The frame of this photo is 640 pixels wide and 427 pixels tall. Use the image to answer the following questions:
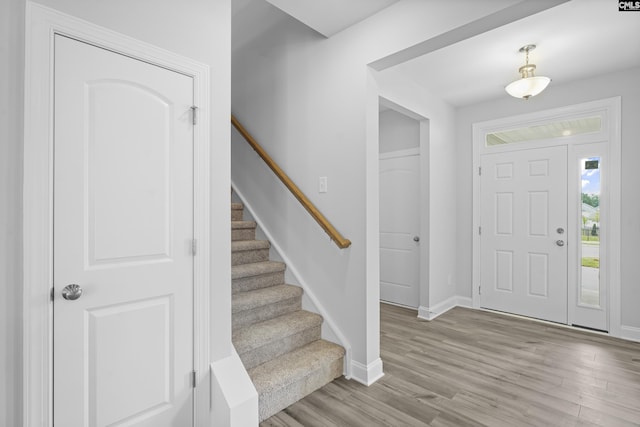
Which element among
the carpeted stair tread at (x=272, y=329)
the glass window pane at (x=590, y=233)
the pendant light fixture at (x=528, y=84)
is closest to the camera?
the carpeted stair tread at (x=272, y=329)

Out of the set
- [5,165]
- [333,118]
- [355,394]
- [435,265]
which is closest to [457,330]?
[435,265]

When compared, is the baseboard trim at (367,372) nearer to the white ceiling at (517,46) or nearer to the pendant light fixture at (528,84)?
the white ceiling at (517,46)

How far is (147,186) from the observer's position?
5.14 ft

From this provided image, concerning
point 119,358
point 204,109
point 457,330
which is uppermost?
point 204,109

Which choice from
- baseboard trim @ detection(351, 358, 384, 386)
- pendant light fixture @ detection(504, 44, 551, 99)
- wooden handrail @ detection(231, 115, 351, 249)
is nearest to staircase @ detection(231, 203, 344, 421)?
baseboard trim @ detection(351, 358, 384, 386)

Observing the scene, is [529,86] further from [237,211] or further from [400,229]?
[237,211]

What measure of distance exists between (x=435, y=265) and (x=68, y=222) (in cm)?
354

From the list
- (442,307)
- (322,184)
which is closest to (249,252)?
(322,184)

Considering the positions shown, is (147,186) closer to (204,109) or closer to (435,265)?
(204,109)

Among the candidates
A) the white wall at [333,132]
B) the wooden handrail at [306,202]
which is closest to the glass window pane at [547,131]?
the white wall at [333,132]

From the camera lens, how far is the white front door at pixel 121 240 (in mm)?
1351

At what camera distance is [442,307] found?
3.96m

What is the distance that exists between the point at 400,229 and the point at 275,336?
99.1 inches

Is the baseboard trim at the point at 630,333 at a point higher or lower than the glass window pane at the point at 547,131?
lower
